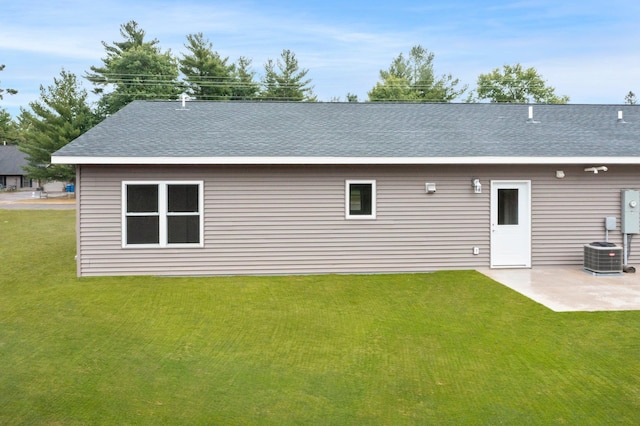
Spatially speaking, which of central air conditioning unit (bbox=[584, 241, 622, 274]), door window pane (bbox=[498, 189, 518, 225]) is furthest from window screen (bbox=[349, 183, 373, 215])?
central air conditioning unit (bbox=[584, 241, 622, 274])

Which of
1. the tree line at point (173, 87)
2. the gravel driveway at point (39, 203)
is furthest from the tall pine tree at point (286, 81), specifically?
the gravel driveway at point (39, 203)

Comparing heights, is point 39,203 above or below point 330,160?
below

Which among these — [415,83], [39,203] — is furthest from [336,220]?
[415,83]

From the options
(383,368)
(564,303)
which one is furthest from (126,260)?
(564,303)

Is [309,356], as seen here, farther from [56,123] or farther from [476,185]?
[56,123]

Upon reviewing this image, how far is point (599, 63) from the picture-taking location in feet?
99.2

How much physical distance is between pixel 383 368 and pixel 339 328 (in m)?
1.40

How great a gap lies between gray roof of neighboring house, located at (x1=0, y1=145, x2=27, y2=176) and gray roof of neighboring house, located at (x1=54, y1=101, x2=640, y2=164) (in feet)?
142

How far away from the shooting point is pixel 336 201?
32.0 feet

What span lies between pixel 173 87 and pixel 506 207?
28.9 metres

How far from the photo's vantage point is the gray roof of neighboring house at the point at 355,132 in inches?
371

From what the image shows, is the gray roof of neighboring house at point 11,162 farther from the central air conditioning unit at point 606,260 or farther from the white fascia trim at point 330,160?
the central air conditioning unit at point 606,260

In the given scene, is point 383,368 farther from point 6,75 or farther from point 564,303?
point 6,75

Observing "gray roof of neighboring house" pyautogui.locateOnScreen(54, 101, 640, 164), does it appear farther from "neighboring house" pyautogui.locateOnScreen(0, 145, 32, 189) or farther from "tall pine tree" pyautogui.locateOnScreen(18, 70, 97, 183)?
"neighboring house" pyautogui.locateOnScreen(0, 145, 32, 189)
